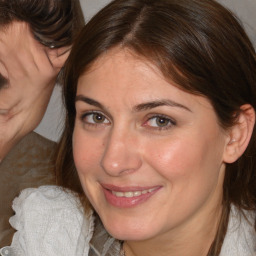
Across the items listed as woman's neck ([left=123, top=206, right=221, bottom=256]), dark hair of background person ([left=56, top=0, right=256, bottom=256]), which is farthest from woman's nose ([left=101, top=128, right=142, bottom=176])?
woman's neck ([left=123, top=206, right=221, bottom=256])

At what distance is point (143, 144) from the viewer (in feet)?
4.45

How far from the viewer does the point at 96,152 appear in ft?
4.64

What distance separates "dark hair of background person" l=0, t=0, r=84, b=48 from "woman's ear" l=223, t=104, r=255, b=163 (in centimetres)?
54

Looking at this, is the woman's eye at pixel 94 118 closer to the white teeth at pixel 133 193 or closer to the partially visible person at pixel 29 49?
the white teeth at pixel 133 193

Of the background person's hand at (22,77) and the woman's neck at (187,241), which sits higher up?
the background person's hand at (22,77)

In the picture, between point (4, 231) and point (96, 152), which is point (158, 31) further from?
point (4, 231)

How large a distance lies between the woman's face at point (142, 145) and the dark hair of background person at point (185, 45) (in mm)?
25

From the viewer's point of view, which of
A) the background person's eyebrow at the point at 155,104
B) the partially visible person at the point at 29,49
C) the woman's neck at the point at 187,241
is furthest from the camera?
Answer: the partially visible person at the point at 29,49

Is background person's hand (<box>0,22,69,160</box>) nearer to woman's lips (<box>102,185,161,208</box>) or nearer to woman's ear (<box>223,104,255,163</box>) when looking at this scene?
woman's lips (<box>102,185,161,208</box>)

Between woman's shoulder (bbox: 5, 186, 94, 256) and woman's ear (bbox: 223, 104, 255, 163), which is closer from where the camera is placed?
woman's ear (bbox: 223, 104, 255, 163)

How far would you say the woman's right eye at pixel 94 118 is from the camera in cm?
143

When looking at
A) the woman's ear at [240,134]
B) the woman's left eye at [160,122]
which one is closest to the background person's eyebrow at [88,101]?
the woman's left eye at [160,122]

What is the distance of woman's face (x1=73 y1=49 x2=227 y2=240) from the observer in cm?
133

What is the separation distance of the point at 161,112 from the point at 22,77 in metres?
0.54
